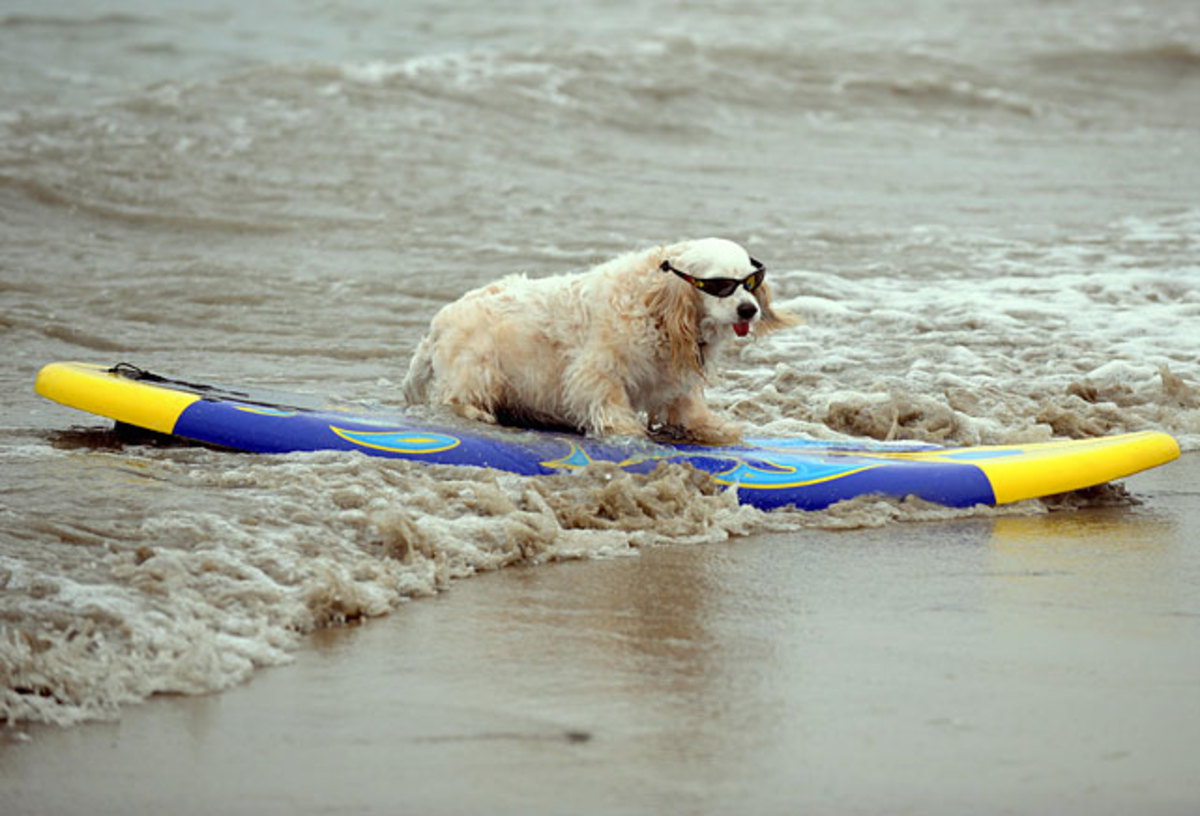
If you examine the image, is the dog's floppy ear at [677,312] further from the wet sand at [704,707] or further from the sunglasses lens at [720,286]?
the wet sand at [704,707]

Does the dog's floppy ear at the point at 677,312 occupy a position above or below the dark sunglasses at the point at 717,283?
below

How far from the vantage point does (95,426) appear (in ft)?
21.3

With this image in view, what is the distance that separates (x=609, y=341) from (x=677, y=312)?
0.34 metres

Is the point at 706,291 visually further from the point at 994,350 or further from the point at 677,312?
the point at 994,350

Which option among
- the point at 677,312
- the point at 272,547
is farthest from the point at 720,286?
the point at 272,547

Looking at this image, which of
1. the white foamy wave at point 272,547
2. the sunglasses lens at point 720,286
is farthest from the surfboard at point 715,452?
the sunglasses lens at point 720,286

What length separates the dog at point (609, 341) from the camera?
5.61 metres

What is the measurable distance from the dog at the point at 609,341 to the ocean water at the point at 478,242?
1.71 feet

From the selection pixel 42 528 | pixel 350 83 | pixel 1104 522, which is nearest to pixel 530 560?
pixel 42 528

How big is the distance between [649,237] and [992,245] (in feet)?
8.98

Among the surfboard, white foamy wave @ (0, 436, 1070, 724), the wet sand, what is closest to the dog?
the surfboard

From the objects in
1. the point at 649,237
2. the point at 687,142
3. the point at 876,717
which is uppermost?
the point at 687,142

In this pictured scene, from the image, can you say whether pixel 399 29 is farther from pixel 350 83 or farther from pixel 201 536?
pixel 201 536

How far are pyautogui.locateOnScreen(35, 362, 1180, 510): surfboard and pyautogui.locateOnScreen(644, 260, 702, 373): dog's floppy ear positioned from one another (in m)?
0.40
